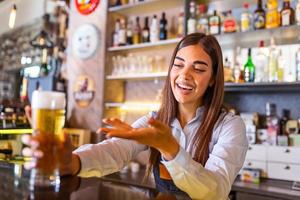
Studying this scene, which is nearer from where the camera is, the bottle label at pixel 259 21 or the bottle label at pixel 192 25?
the bottle label at pixel 259 21

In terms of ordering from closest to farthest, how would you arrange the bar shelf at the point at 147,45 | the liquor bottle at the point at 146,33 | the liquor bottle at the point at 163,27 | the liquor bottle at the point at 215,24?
Result: the liquor bottle at the point at 215,24
the bar shelf at the point at 147,45
the liquor bottle at the point at 163,27
the liquor bottle at the point at 146,33

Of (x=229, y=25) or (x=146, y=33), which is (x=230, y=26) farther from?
(x=146, y=33)

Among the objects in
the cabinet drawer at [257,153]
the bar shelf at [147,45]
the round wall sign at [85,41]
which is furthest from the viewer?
the round wall sign at [85,41]

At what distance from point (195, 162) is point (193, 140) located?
0.42 m

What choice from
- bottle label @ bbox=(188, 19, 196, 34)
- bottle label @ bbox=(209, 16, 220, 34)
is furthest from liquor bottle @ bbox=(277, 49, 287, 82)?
bottle label @ bbox=(188, 19, 196, 34)

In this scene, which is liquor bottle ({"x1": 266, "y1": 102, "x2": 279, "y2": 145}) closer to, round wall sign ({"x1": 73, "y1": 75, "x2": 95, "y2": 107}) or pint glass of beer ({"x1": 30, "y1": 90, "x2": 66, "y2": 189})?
round wall sign ({"x1": 73, "y1": 75, "x2": 95, "y2": 107})

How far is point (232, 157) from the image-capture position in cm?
107

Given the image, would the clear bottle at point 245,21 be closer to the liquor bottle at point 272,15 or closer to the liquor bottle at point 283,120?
the liquor bottle at point 272,15

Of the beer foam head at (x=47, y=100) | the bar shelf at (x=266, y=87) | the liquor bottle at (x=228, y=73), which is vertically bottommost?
the beer foam head at (x=47, y=100)

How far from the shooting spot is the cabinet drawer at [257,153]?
2.18m

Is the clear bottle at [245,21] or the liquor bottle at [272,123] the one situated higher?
the clear bottle at [245,21]

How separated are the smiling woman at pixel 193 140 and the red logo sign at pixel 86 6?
83.5 inches

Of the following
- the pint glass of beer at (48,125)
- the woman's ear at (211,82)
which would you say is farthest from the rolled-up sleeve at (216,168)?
the pint glass of beer at (48,125)

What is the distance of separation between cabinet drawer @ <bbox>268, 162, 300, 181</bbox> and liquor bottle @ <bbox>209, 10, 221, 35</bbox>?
1.08 meters
